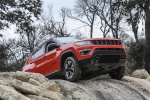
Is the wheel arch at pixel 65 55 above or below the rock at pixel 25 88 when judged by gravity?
above

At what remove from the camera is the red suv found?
9641 millimetres

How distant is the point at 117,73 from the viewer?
11.2m

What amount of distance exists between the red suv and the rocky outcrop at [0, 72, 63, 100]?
134 cm

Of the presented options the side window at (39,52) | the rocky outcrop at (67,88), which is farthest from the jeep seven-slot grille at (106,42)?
the side window at (39,52)

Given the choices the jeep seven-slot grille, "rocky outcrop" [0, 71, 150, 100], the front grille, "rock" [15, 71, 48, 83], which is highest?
the jeep seven-slot grille

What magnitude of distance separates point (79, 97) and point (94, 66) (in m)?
1.56

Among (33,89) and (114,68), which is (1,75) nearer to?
(33,89)

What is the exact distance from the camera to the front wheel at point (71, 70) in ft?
31.8

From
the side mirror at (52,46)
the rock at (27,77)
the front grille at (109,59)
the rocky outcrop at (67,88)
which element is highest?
the side mirror at (52,46)

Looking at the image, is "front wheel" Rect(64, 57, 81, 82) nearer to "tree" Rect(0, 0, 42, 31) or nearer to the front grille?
the front grille

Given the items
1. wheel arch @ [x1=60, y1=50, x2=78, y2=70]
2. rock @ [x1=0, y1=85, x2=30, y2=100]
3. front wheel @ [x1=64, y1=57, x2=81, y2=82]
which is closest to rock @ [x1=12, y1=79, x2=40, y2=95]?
rock @ [x1=0, y1=85, x2=30, y2=100]

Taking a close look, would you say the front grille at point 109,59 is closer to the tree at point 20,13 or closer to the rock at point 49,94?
the rock at point 49,94

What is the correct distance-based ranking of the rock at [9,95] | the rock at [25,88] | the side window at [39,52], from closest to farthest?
the rock at [9,95] → the rock at [25,88] → the side window at [39,52]

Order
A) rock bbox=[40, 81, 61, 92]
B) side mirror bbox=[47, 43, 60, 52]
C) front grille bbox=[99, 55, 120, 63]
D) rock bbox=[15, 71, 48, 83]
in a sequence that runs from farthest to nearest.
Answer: side mirror bbox=[47, 43, 60, 52] < front grille bbox=[99, 55, 120, 63] < rock bbox=[15, 71, 48, 83] < rock bbox=[40, 81, 61, 92]
